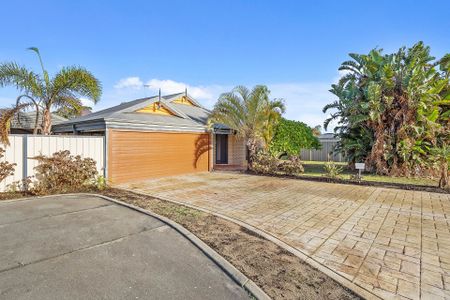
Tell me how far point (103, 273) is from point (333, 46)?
46.1ft

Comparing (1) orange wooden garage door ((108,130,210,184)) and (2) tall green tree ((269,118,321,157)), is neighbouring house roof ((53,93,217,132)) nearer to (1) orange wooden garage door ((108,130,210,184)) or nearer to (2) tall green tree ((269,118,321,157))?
(1) orange wooden garage door ((108,130,210,184))

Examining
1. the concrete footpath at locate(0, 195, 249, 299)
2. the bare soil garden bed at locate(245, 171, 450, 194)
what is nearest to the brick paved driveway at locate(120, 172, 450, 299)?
the bare soil garden bed at locate(245, 171, 450, 194)

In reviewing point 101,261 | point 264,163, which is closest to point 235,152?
point 264,163

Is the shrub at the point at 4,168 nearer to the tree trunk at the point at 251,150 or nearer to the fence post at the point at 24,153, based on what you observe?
the fence post at the point at 24,153

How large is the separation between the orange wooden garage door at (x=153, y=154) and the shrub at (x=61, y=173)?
1.40m

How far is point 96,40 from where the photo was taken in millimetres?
12094

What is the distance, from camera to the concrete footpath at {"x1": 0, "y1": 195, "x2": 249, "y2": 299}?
2.82 meters

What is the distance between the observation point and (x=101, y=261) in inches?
138

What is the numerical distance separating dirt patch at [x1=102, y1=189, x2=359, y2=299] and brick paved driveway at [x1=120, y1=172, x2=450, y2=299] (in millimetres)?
415

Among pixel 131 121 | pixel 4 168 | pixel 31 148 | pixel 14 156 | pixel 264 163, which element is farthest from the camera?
pixel 264 163

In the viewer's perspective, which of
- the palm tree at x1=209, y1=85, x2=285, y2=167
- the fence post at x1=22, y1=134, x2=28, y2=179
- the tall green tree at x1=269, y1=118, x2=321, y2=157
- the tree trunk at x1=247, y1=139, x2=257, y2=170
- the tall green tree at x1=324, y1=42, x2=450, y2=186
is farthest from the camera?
the tall green tree at x1=269, y1=118, x2=321, y2=157

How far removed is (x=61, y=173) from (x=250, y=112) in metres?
9.19

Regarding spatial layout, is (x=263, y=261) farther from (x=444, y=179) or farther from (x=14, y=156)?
(x=444, y=179)

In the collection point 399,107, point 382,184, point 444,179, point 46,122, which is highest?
point 399,107
